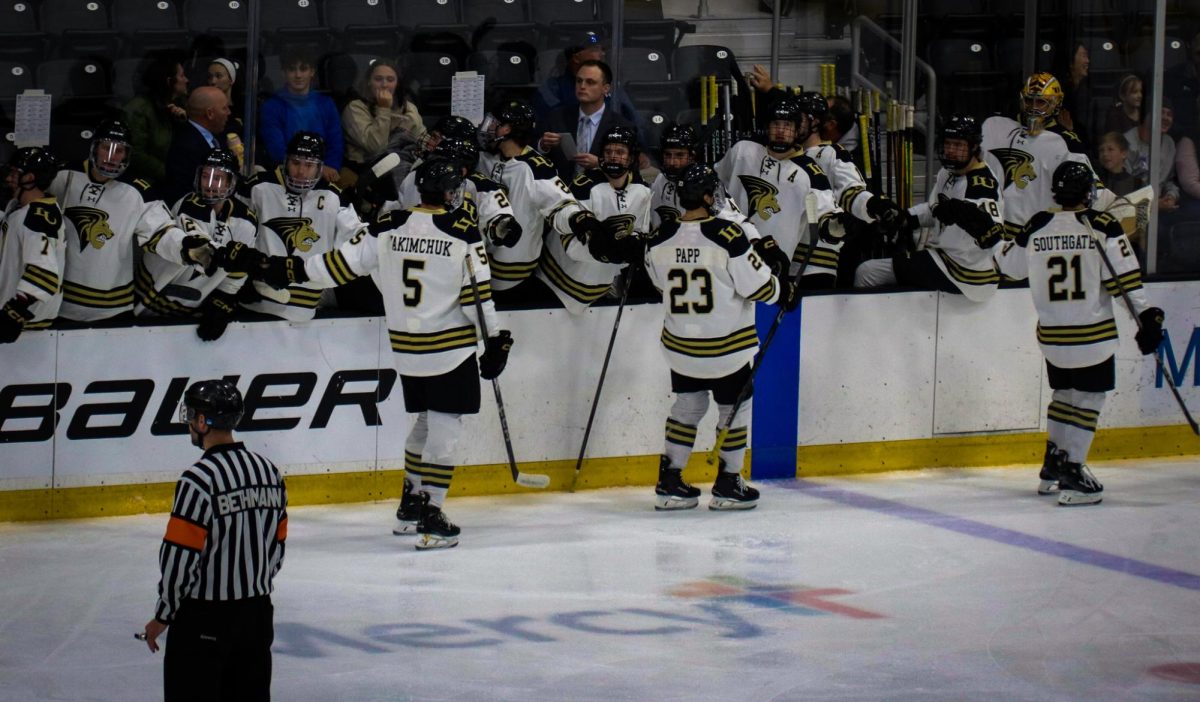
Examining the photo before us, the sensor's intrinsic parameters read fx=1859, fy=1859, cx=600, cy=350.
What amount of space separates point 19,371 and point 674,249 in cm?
248

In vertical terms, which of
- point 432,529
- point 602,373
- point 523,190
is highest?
point 523,190

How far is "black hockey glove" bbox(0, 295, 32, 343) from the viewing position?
669 centimetres

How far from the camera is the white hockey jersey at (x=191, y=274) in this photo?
7.12 m

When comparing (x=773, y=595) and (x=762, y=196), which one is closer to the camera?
(x=773, y=595)

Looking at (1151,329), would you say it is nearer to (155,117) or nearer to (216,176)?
(216,176)

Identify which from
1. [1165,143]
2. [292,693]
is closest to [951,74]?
[1165,143]

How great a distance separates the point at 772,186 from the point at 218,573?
446cm

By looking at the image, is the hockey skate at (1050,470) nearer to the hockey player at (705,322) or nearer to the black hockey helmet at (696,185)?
the hockey player at (705,322)

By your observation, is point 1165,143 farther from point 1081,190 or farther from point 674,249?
point 674,249

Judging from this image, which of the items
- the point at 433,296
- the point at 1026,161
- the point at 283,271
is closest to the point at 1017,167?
→ the point at 1026,161

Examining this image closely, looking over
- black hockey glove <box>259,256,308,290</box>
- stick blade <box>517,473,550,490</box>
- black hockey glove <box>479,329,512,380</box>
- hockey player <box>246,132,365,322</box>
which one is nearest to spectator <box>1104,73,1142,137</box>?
stick blade <box>517,473,550,490</box>

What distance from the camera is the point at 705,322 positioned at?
718cm

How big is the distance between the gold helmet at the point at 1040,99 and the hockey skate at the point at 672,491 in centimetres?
241

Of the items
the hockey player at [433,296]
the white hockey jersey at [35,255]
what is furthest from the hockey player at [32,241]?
the hockey player at [433,296]
